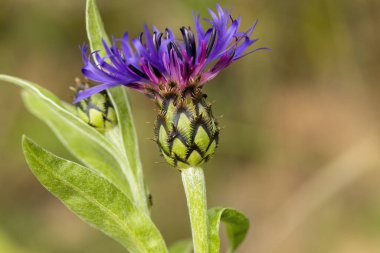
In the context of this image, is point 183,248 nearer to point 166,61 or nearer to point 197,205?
point 197,205

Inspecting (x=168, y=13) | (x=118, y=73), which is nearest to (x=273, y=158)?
(x=168, y=13)

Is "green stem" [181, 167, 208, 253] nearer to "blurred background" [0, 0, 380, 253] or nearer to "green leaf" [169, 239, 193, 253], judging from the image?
"green leaf" [169, 239, 193, 253]

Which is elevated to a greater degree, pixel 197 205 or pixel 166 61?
pixel 166 61

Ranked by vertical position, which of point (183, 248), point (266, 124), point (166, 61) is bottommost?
point (183, 248)

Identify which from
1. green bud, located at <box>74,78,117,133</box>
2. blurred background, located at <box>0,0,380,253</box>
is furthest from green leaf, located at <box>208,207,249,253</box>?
blurred background, located at <box>0,0,380,253</box>

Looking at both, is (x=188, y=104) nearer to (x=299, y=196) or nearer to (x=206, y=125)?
(x=206, y=125)

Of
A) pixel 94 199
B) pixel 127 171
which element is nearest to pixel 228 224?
pixel 127 171
